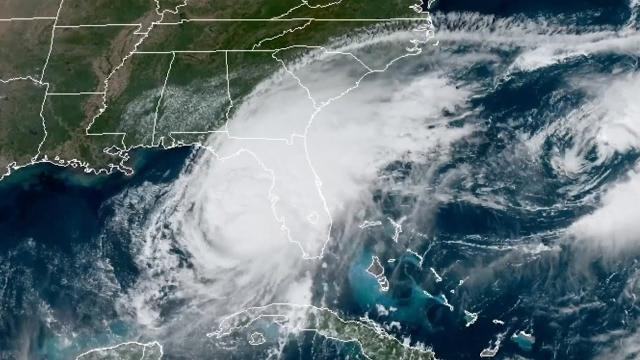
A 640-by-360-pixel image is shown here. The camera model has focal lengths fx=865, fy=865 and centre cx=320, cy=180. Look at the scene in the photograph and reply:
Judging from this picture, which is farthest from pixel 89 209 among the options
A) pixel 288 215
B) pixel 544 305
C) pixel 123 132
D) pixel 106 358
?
pixel 544 305

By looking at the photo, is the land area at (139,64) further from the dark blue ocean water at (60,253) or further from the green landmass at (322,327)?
the green landmass at (322,327)

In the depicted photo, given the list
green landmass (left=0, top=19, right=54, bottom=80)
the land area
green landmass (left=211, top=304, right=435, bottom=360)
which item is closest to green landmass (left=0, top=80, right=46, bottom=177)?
the land area

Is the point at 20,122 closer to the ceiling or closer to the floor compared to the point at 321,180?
closer to the ceiling

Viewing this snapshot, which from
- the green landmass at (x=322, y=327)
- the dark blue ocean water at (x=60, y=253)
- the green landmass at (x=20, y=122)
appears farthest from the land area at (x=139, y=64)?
the green landmass at (x=322, y=327)

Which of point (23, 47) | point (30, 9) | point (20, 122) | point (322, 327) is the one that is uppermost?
point (30, 9)

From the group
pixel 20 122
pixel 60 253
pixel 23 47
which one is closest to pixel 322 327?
pixel 60 253

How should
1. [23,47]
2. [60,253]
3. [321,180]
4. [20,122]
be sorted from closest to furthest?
[321,180]
[60,253]
[20,122]
[23,47]

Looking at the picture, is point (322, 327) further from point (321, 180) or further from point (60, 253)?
point (60, 253)
